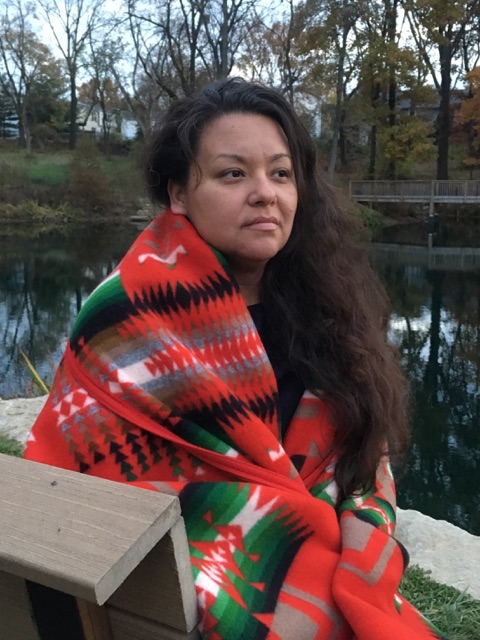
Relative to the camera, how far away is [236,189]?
1.30 metres

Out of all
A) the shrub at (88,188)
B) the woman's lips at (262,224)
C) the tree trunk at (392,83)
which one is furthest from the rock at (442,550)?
the shrub at (88,188)

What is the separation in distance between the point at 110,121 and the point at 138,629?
40616 mm

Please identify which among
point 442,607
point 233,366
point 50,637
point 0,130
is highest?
point 0,130

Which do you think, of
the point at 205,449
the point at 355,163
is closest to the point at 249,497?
the point at 205,449

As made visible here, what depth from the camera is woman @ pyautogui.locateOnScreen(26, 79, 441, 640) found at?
42.0 inches

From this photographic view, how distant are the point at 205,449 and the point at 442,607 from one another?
165 cm

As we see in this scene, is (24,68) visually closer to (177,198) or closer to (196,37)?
(196,37)

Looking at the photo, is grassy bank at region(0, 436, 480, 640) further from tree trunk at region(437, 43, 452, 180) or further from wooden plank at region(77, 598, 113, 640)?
tree trunk at region(437, 43, 452, 180)

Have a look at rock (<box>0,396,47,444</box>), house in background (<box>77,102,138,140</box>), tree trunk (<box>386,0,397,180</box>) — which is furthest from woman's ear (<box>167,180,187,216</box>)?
house in background (<box>77,102,138,140</box>)

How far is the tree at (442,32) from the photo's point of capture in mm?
21547

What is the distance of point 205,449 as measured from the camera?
111 cm

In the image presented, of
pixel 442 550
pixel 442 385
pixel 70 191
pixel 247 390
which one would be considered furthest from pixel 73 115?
pixel 247 390

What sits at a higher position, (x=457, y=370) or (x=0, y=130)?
(x=0, y=130)

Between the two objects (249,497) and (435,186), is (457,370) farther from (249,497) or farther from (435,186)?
(435,186)
